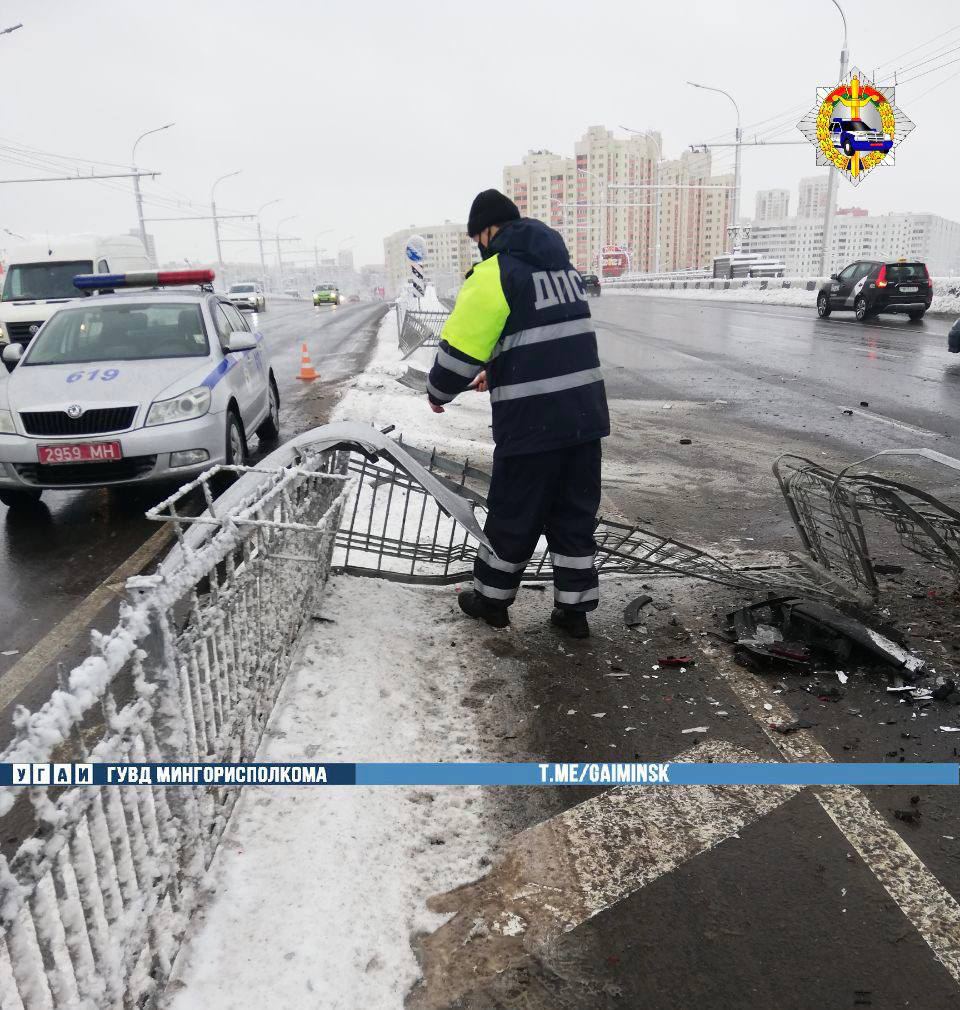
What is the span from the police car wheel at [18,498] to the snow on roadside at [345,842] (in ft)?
12.2

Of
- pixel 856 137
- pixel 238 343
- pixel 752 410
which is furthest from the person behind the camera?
pixel 856 137

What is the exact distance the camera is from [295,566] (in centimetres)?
352

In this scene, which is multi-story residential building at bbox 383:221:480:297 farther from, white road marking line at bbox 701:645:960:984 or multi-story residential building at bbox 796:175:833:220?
white road marking line at bbox 701:645:960:984

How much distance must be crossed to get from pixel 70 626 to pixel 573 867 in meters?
3.03

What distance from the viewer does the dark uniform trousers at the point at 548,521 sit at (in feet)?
12.1

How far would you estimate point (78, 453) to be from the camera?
5.50 meters

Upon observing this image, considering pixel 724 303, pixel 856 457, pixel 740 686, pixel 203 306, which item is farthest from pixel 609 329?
pixel 740 686

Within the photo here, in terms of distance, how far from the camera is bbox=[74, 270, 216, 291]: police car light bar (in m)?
8.11

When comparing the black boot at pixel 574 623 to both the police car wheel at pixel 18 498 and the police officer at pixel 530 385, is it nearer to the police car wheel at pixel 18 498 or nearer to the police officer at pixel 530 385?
the police officer at pixel 530 385

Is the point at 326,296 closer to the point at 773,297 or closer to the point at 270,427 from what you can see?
the point at 773,297

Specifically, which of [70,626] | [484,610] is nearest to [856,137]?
[484,610]

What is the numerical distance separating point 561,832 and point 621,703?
33.5 inches

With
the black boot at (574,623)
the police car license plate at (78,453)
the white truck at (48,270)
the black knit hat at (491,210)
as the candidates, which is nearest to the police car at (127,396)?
the police car license plate at (78,453)

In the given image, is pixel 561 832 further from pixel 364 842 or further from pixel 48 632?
pixel 48 632
